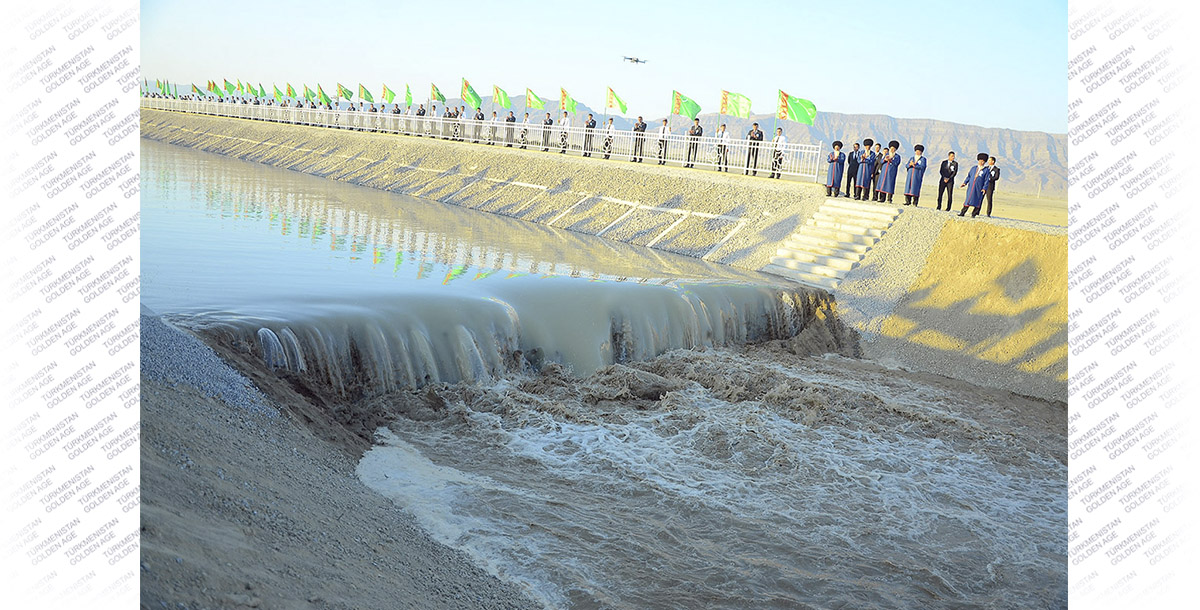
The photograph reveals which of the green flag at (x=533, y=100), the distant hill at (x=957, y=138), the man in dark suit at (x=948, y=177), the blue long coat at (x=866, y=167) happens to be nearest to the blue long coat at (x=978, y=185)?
the man in dark suit at (x=948, y=177)

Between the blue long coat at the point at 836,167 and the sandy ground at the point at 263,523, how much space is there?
13156mm

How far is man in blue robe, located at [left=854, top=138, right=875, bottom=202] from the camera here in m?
16.7

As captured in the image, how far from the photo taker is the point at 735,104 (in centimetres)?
2377

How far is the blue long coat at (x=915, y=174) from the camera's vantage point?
15.8 metres

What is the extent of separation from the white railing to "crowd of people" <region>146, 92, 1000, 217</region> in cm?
3

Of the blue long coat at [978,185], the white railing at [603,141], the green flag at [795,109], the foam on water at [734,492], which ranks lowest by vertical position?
the foam on water at [734,492]

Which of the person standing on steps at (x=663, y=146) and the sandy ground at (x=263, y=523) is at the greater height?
the person standing on steps at (x=663, y=146)

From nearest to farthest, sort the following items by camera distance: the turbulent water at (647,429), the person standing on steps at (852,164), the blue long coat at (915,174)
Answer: the turbulent water at (647,429) → the blue long coat at (915,174) → the person standing on steps at (852,164)

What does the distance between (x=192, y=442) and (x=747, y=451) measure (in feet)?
16.4

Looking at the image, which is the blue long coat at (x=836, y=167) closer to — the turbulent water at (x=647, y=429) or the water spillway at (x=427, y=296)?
the water spillway at (x=427, y=296)

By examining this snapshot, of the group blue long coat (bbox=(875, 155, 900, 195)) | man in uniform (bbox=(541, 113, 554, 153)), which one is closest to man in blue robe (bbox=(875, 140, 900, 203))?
blue long coat (bbox=(875, 155, 900, 195))

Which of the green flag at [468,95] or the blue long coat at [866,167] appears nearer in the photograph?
the blue long coat at [866,167]

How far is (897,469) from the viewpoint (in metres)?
8.14

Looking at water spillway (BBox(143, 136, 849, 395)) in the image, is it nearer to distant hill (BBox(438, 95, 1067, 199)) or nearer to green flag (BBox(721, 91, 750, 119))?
green flag (BBox(721, 91, 750, 119))
